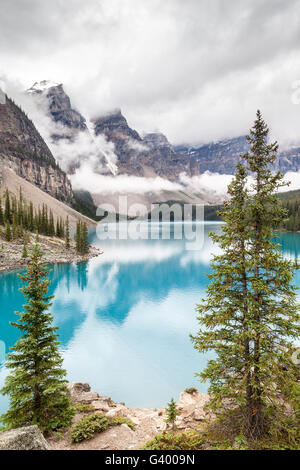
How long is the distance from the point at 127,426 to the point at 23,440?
13.9 feet

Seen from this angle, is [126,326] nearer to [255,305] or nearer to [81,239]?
[255,305]

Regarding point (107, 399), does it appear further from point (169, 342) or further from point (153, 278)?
point (153, 278)

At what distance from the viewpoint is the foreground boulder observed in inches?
242

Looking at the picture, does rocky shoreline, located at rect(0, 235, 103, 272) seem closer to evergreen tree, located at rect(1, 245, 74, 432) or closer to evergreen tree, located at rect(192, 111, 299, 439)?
evergreen tree, located at rect(1, 245, 74, 432)

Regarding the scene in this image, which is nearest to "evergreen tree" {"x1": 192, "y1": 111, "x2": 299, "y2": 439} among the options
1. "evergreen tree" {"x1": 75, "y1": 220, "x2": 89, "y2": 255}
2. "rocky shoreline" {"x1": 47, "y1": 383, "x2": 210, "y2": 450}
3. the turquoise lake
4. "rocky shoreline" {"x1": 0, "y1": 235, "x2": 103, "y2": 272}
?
"rocky shoreline" {"x1": 47, "y1": 383, "x2": 210, "y2": 450}

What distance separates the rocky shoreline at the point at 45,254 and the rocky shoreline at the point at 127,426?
41.7 meters

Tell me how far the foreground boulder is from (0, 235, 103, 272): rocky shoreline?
151 ft

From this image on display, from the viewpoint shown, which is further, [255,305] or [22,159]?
[22,159]

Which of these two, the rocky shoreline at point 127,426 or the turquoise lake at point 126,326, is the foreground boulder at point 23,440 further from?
the turquoise lake at point 126,326

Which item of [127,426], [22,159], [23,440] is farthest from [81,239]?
[22,159]

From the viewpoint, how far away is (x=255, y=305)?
7.61 m

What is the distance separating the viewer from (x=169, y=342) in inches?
886

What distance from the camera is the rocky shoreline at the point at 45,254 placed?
47656mm

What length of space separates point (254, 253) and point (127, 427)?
811cm
